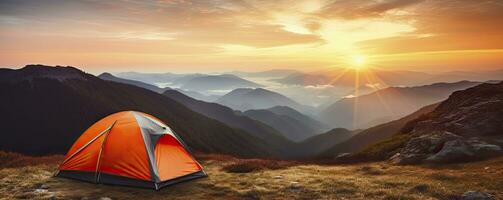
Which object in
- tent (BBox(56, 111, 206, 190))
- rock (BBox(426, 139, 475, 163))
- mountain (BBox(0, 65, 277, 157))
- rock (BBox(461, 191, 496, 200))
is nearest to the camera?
rock (BBox(461, 191, 496, 200))

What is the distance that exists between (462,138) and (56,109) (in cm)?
17167

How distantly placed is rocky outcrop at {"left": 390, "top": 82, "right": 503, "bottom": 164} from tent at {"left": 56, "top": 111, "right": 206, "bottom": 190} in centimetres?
1800

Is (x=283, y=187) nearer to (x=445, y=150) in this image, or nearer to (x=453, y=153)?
(x=453, y=153)

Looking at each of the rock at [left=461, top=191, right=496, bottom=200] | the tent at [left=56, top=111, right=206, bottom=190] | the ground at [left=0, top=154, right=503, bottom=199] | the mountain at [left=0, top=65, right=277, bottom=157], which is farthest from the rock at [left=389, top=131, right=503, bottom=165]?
the mountain at [left=0, top=65, right=277, bottom=157]

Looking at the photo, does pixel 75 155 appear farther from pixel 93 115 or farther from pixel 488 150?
pixel 93 115

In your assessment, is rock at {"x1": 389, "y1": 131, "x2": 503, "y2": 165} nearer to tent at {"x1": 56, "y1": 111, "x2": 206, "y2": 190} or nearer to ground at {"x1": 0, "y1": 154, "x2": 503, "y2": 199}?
ground at {"x1": 0, "y1": 154, "x2": 503, "y2": 199}

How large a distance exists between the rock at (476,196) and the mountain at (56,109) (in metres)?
140

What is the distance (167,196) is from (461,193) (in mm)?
14053

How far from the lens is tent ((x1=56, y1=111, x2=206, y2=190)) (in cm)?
1841

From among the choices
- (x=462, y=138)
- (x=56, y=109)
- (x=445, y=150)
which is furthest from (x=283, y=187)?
(x=56, y=109)

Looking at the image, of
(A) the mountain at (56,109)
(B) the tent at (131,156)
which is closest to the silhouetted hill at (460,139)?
(B) the tent at (131,156)

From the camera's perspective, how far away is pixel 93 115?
518 feet

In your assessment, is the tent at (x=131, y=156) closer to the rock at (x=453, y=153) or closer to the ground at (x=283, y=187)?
the ground at (x=283, y=187)

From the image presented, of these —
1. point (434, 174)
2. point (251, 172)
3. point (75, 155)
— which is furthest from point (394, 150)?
point (75, 155)
